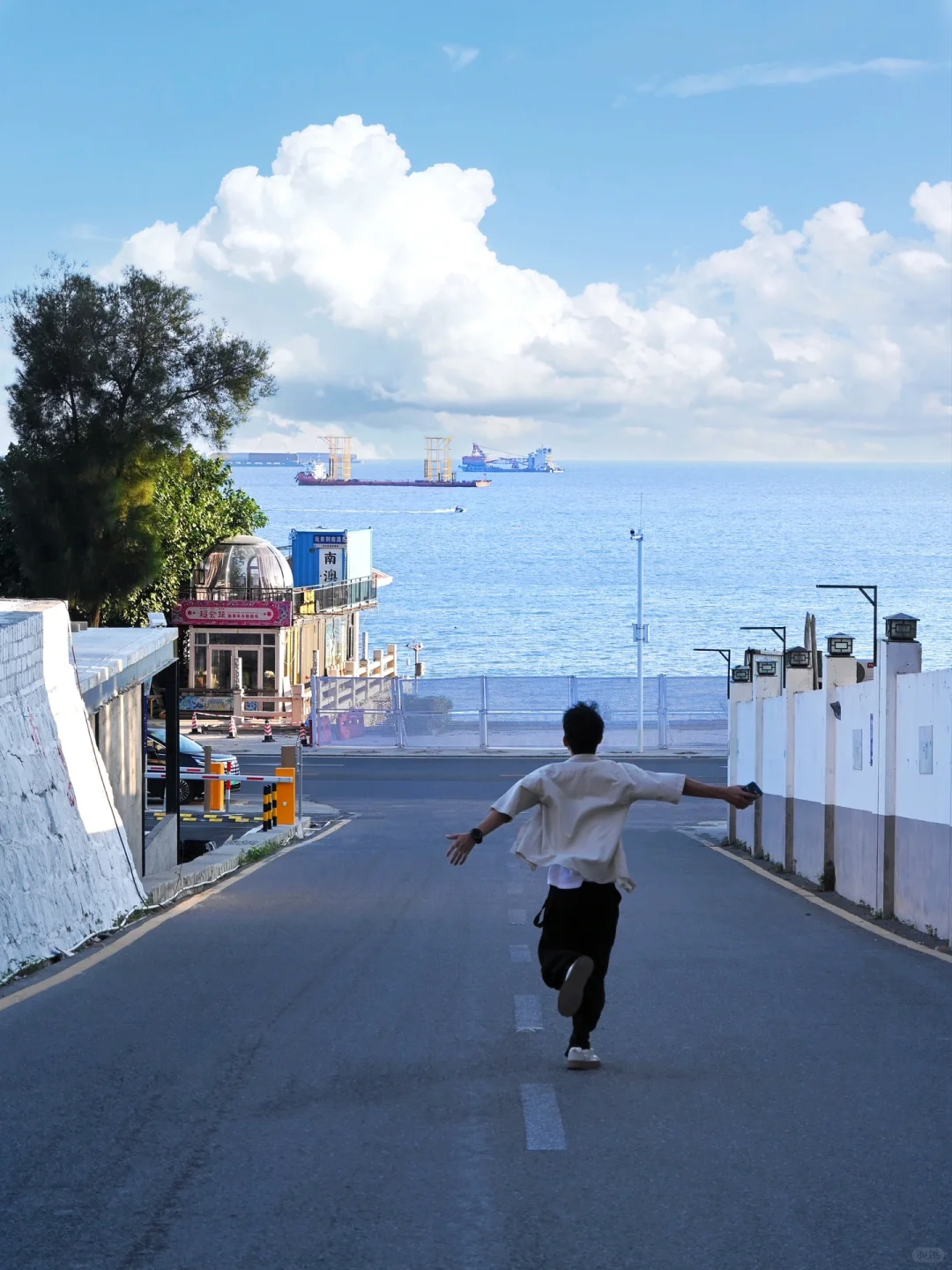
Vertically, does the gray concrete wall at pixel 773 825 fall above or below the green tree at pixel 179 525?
below

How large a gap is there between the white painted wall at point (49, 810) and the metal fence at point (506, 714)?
110ft

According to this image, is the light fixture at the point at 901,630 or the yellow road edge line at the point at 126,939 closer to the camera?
the yellow road edge line at the point at 126,939

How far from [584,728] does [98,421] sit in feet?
157

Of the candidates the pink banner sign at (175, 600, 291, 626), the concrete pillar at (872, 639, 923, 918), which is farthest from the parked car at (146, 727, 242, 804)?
the concrete pillar at (872, 639, 923, 918)

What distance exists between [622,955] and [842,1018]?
112 inches

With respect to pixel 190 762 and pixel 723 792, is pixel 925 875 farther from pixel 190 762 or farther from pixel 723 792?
pixel 190 762

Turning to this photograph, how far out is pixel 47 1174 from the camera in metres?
5.93

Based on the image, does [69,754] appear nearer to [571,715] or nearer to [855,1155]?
[571,715]

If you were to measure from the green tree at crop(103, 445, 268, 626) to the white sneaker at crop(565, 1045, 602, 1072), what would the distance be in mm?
48149

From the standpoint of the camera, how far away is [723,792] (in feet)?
24.5

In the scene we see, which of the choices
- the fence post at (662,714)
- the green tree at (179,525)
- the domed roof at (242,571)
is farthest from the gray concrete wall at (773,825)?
the domed roof at (242,571)

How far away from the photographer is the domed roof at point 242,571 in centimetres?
5975

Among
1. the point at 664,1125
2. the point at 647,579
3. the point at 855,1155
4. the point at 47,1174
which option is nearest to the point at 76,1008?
the point at 47,1174

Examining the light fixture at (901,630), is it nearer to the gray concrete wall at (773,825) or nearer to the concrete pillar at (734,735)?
the gray concrete wall at (773,825)
